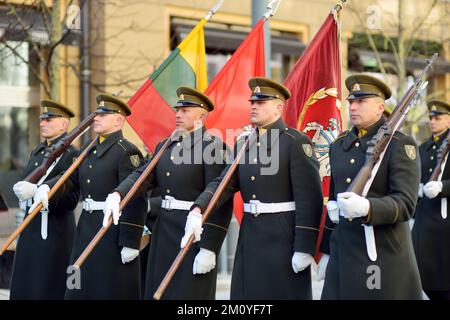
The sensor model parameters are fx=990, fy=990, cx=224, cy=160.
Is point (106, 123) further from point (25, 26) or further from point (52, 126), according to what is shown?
point (25, 26)

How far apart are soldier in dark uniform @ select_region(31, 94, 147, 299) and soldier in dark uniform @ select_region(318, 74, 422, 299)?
6.03 ft

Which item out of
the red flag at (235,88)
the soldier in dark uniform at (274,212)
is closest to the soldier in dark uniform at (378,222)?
the soldier in dark uniform at (274,212)

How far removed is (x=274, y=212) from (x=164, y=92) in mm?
2438

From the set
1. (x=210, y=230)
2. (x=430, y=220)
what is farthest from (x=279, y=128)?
(x=430, y=220)

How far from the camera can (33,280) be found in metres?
7.70

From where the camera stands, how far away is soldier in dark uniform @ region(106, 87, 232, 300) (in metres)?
6.54

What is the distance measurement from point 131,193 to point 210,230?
617 mm

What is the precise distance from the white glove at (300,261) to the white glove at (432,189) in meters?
2.57

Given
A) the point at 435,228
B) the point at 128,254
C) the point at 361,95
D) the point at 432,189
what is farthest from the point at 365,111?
the point at 435,228

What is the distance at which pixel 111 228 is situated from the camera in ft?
24.0

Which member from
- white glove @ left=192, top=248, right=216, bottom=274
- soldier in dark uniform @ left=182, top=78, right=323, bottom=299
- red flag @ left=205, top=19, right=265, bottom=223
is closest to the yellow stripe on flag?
red flag @ left=205, top=19, right=265, bottom=223

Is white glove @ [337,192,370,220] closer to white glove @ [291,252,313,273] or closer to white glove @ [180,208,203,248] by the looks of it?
white glove @ [291,252,313,273]

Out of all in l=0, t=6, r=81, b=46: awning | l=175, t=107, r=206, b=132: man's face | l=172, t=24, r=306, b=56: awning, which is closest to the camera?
l=175, t=107, r=206, b=132: man's face
